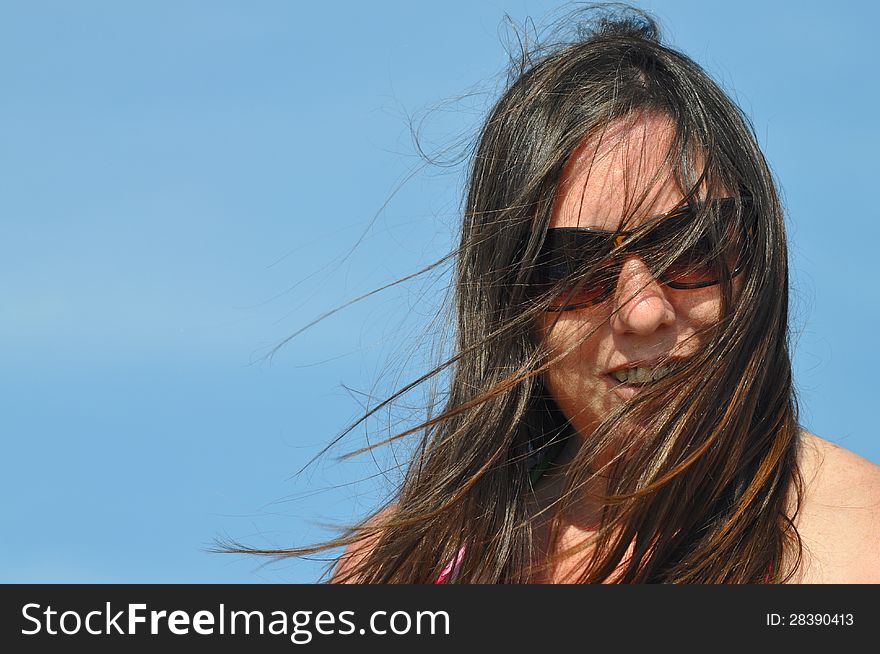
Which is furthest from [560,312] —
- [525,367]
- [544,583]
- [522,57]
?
[522,57]

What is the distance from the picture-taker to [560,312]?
10.8 ft

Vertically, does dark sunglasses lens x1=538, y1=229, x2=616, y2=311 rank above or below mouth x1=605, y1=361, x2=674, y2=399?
above

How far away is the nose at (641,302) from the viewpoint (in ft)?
10.2

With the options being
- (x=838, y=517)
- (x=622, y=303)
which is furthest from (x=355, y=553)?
(x=838, y=517)

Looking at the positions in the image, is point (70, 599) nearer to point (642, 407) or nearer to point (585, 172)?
point (642, 407)

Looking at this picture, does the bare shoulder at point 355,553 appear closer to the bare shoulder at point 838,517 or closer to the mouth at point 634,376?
the mouth at point 634,376

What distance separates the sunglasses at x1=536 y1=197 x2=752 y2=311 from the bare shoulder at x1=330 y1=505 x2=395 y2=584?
3.57ft

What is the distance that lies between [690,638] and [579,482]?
0.77 meters

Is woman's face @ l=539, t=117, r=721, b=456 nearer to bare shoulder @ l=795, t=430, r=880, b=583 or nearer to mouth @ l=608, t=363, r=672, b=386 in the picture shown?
mouth @ l=608, t=363, r=672, b=386

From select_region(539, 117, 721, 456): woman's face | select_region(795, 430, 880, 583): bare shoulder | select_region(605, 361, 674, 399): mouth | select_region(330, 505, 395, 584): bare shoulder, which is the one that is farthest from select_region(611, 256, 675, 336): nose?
select_region(330, 505, 395, 584): bare shoulder

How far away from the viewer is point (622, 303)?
10.4ft

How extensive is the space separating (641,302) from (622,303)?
62mm

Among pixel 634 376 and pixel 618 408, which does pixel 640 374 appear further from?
pixel 618 408

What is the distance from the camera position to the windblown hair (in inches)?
125
